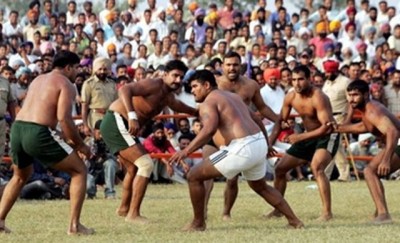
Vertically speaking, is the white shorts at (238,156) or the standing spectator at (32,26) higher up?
the white shorts at (238,156)

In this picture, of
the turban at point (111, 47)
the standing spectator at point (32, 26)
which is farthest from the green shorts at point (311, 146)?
the standing spectator at point (32, 26)

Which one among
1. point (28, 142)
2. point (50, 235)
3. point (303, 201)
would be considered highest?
point (28, 142)

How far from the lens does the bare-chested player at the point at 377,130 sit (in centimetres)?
1272

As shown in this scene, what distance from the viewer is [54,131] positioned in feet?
37.6

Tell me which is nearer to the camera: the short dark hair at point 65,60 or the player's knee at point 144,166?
the short dark hair at point 65,60

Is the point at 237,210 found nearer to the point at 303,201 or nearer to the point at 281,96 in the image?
the point at 303,201

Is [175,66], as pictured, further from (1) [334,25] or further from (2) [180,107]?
(1) [334,25]

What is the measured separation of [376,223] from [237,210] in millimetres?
2297

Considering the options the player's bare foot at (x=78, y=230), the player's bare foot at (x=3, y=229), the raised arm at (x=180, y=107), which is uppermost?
the raised arm at (x=180, y=107)

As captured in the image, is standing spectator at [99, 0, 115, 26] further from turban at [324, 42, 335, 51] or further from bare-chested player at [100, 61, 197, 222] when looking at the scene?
bare-chested player at [100, 61, 197, 222]

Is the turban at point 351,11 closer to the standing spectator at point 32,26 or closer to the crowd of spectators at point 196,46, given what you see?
the crowd of spectators at point 196,46

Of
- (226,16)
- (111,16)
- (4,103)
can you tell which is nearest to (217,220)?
(4,103)

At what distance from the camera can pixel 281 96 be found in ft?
65.1

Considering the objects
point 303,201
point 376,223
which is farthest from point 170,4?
point 376,223
